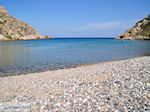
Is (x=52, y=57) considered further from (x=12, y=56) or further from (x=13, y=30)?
(x=13, y=30)

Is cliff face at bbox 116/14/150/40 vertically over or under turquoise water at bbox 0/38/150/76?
over

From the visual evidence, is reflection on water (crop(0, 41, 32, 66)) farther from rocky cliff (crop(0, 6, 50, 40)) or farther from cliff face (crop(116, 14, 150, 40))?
cliff face (crop(116, 14, 150, 40))

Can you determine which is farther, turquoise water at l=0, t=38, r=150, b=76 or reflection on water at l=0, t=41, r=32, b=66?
reflection on water at l=0, t=41, r=32, b=66

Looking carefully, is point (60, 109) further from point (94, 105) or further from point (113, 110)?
point (113, 110)

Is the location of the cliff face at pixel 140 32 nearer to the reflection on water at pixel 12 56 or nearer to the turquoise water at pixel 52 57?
the turquoise water at pixel 52 57

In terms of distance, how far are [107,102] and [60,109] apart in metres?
2.13

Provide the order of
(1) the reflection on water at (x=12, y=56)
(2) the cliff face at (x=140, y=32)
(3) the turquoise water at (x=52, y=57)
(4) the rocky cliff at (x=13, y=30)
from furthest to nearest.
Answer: (4) the rocky cliff at (x=13, y=30) < (2) the cliff face at (x=140, y=32) < (1) the reflection on water at (x=12, y=56) < (3) the turquoise water at (x=52, y=57)

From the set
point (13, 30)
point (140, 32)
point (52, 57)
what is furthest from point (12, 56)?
point (140, 32)

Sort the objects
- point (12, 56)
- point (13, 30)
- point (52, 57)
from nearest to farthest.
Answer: point (52, 57) → point (12, 56) → point (13, 30)

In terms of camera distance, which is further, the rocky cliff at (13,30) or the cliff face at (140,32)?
the rocky cliff at (13,30)

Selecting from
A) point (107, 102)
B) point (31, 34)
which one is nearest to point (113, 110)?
point (107, 102)

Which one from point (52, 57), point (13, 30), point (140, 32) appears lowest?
point (52, 57)

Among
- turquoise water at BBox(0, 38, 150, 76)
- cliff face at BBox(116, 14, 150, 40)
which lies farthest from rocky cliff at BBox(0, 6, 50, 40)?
cliff face at BBox(116, 14, 150, 40)

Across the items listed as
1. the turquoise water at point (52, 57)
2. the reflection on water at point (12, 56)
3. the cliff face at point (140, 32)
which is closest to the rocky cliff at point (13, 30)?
the reflection on water at point (12, 56)
